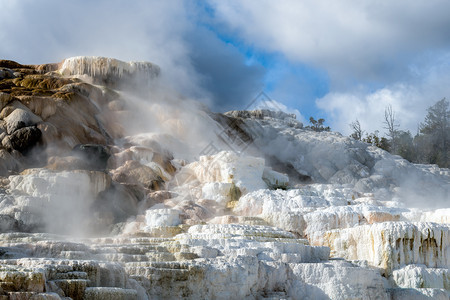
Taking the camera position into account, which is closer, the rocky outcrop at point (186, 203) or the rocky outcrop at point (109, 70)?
the rocky outcrop at point (186, 203)

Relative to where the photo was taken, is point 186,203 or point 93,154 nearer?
point 186,203

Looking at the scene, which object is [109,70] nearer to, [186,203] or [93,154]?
[93,154]

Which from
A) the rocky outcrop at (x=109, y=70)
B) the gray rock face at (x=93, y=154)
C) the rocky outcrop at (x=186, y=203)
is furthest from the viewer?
the rocky outcrop at (x=109, y=70)

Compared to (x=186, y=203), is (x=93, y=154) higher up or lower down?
higher up

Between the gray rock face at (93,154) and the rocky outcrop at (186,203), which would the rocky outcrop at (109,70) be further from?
the gray rock face at (93,154)

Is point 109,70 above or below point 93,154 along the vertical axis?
above

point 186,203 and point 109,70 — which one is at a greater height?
point 109,70

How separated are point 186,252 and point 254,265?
1144 mm

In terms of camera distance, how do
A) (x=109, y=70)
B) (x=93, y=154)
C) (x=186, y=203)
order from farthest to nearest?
(x=109, y=70)
(x=93, y=154)
(x=186, y=203)

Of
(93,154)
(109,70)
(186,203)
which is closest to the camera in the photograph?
(186,203)

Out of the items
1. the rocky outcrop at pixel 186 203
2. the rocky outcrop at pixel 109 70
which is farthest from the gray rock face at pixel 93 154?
the rocky outcrop at pixel 109 70

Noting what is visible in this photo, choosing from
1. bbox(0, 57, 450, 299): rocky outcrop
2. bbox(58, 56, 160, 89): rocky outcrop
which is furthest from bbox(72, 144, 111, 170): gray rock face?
bbox(58, 56, 160, 89): rocky outcrop

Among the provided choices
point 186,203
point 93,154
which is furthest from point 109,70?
point 186,203

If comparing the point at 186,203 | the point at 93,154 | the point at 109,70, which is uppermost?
the point at 109,70
